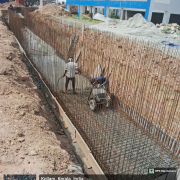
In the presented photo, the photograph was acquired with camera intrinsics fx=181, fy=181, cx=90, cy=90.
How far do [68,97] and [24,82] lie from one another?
1588 millimetres

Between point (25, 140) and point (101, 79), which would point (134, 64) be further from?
point (25, 140)

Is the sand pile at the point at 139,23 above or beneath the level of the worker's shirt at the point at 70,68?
above

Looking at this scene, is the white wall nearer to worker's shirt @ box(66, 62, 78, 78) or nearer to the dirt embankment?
worker's shirt @ box(66, 62, 78, 78)

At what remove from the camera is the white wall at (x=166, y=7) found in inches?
758

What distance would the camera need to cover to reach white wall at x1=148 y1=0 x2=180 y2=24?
19.2 metres

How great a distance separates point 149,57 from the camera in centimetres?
835

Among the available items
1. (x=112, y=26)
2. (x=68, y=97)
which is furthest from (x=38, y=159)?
(x=112, y=26)

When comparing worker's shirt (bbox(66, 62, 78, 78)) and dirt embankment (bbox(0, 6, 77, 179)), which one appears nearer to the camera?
dirt embankment (bbox(0, 6, 77, 179))

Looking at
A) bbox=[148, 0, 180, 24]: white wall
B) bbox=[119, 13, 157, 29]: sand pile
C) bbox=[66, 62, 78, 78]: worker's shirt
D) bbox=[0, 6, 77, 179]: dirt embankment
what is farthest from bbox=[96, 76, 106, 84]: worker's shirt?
bbox=[148, 0, 180, 24]: white wall

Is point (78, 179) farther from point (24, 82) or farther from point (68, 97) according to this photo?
point (24, 82)

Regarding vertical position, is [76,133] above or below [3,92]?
below

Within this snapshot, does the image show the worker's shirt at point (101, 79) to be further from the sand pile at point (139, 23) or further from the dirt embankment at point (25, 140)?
the sand pile at point (139, 23)

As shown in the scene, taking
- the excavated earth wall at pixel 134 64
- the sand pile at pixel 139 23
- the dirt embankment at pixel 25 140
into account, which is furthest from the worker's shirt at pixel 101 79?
the sand pile at pixel 139 23

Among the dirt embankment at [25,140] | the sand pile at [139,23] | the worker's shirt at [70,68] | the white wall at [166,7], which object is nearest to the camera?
the dirt embankment at [25,140]
